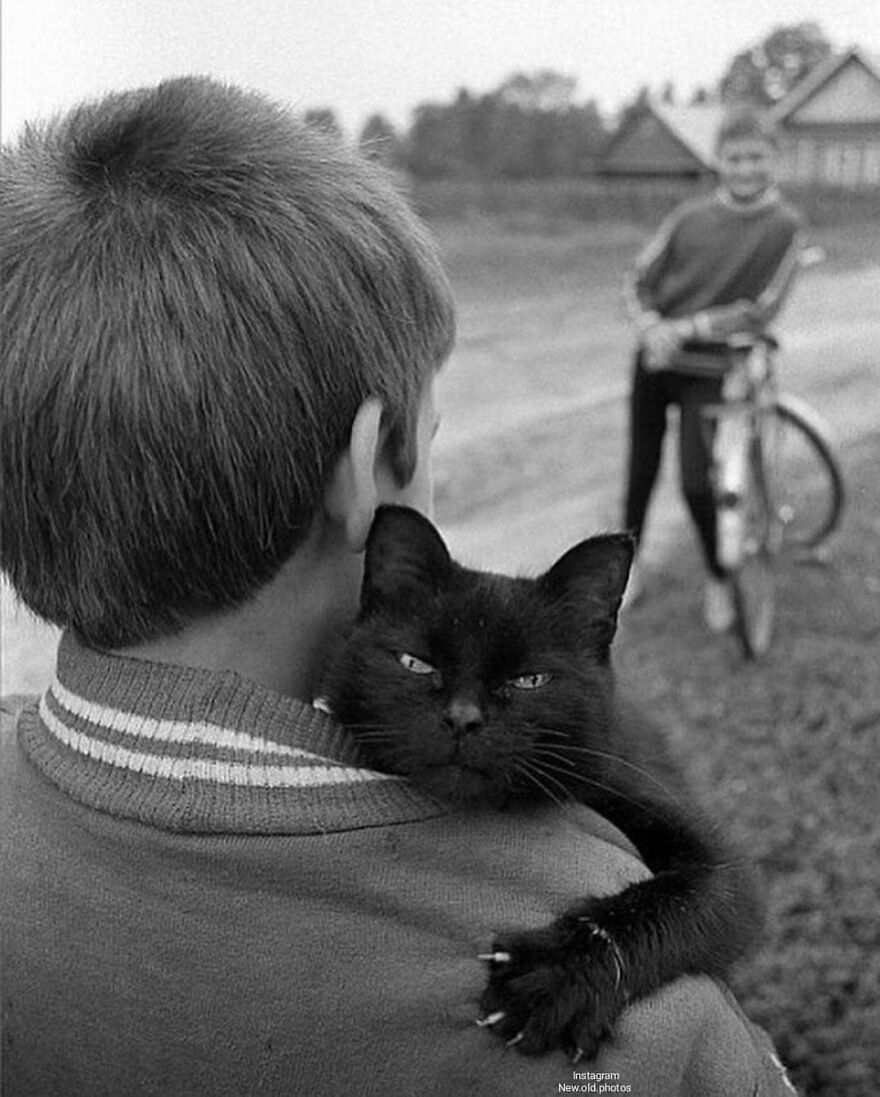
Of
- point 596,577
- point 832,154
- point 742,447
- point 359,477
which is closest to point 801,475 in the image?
point 742,447

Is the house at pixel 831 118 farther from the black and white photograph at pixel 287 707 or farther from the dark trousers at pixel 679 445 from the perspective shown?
the black and white photograph at pixel 287 707

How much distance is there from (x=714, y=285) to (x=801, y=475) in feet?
3.12

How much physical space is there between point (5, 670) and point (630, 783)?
85 cm

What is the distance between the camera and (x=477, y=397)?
5.21 meters

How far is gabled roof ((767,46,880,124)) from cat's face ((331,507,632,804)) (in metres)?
2.85

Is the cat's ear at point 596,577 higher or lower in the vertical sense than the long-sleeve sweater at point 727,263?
higher

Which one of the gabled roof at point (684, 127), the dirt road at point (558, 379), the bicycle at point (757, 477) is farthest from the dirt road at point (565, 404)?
the gabled roof at point (684, 127)

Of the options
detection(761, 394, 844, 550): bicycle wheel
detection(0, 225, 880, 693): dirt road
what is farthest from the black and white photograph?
detection(0, 225, 880, 693): dirt road

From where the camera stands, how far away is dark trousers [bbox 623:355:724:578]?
350cm

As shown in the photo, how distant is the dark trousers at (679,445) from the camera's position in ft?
11.5

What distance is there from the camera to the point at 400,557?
3.23 feet

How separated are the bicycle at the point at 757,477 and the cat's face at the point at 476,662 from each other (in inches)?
95.4

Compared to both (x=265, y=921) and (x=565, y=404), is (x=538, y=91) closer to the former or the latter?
(x=565, y=404)

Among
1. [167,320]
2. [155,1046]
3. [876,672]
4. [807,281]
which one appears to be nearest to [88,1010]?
[155,1046]
